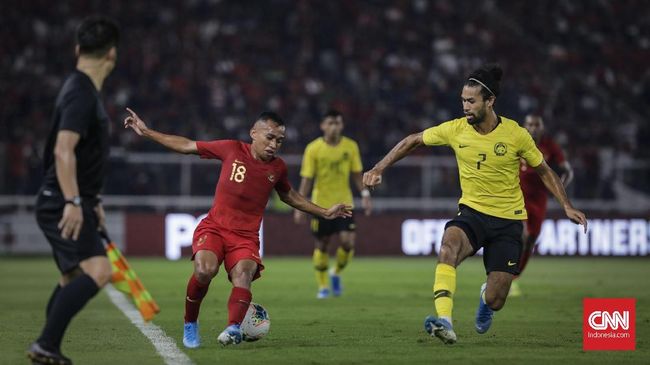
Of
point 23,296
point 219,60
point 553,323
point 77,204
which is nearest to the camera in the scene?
point 77,204

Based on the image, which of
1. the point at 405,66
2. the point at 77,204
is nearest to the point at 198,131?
the point at 405,66

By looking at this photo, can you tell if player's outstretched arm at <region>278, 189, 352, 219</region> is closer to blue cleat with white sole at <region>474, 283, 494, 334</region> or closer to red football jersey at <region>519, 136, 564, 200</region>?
blue cleat with white sole at <region>474, 283, 494, 334</region>

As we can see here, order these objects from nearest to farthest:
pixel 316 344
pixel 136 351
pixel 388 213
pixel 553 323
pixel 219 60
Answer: pixel 136 351 → pixel 316 344 → pixel 553 323 → pixel 388 213 → pixel 219 60

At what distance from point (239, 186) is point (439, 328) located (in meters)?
2.15

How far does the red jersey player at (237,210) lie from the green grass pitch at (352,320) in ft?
1.43

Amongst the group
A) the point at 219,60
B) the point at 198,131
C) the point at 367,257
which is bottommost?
the point at 367,257

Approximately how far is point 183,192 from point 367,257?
4.50 m

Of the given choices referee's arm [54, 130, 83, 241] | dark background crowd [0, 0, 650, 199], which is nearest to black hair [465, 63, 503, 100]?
referee's arm [54, 130, 83, 241]

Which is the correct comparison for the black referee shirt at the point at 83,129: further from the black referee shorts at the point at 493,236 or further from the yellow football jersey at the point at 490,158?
the black referee shorts at the point at 493,236

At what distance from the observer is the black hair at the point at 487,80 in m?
10.0

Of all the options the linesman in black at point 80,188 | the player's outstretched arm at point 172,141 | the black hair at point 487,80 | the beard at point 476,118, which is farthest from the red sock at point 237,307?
the black hair at point 487,80

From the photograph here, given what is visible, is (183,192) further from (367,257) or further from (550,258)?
(550,258)

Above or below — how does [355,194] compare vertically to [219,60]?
below

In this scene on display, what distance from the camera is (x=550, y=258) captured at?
26.7m
